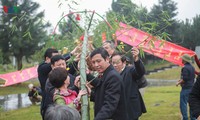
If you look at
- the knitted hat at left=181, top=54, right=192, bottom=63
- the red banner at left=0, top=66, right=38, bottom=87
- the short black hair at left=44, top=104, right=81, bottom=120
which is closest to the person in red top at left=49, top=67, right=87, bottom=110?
the short black hair at left=44, top=104, right=81, bottom=120

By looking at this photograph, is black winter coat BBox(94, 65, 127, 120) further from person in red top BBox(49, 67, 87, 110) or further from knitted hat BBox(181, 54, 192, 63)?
knitted hat BBox(181, 54, 192, 63)

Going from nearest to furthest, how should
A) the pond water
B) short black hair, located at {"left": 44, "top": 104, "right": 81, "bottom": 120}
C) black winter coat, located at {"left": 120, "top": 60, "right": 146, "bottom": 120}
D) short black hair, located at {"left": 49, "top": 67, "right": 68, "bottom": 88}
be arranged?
1. short black hair, located at {"left": 44, "top": 104, "right": 81, "bottom": 120}
2. short black hair, located at {"left": 49, "top": 67, "right": 68, "bottom": 88}
3. black winter coat, located at {"left": 120, "top": 60, "right": 146, "bottom": 120}
4. the pond water

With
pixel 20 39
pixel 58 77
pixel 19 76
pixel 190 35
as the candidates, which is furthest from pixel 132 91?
pixel 190 35

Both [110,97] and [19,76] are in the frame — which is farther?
[19,76]

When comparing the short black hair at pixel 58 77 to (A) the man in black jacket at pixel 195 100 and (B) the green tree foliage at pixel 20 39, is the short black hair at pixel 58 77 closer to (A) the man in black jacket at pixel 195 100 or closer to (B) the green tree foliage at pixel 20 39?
(A) the man in black jacket at pixel 195 100

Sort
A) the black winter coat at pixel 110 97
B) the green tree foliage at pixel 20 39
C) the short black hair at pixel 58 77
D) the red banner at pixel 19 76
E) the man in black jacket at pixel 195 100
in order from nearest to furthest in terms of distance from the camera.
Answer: the black winter coat at pixel 110 97 → the man in black jacket at pixel 195 100 → the short black hair at pixel 58 77 → the red banner at pixel 19 76 → the green tree foliage at pixel 20 39

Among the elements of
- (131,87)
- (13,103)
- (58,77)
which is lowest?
(13,103)

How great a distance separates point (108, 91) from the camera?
314cm

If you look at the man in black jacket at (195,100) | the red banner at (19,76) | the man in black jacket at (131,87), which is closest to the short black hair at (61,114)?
the man in black jacket at (195,100)

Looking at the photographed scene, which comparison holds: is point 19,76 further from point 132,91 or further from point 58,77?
point 58,77

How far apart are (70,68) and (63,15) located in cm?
97

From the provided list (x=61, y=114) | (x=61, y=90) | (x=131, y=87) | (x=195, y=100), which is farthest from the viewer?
(x=131, y=87)

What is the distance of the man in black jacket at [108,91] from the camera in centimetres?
308

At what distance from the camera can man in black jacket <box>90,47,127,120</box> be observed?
121 inches
